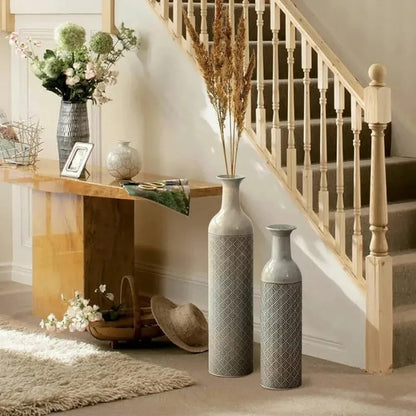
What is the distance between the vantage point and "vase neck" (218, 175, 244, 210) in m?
4.64

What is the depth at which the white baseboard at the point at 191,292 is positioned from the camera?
197 inches

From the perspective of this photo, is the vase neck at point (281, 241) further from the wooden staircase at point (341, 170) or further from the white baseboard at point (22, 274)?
the white baseboard at point (22, 274)

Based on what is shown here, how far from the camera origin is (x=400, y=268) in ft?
16.6

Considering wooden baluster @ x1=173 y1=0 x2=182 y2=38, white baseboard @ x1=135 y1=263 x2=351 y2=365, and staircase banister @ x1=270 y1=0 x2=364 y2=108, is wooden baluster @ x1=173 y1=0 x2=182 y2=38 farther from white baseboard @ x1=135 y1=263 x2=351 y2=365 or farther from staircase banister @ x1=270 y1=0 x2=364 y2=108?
white baseboard @ x1=135 y1=263 x2=351 y2=365

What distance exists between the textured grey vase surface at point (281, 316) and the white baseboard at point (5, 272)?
104 inches

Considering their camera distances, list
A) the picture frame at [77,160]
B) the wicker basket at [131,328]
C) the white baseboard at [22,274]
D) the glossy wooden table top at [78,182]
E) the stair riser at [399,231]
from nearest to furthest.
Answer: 1. the wicker basket at [131,328]
2. the glossy wooden table top at [78,182]
3. the stair riser at [399,231]
4. the picture frame at [77,160]
5. the white baseboard at [22,274]

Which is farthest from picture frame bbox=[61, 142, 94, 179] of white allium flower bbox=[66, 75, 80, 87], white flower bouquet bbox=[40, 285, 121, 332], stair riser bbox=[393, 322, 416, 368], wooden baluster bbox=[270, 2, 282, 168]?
stair riser bbox=[393, 322, 416, 368]

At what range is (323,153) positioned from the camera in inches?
195

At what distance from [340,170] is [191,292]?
1.21m

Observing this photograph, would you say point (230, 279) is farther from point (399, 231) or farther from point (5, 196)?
point (5, 196)

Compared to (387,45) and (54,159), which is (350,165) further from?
(54,159)

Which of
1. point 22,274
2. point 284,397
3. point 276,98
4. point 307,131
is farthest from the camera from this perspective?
point 22,274

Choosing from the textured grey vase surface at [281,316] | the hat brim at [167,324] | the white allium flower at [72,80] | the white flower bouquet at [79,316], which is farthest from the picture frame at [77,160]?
the textured grey vase surface at [281,316]

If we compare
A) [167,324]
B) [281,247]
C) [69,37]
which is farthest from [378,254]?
[69,37]
